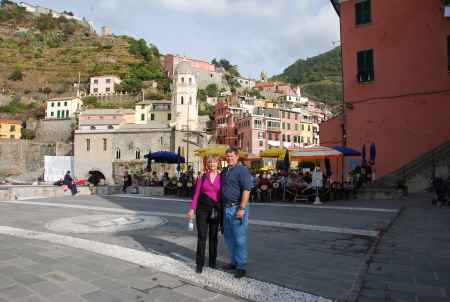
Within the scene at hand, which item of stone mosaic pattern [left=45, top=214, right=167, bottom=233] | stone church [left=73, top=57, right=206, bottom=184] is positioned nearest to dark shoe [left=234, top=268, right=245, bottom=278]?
stone mosaic pattern [left=45, top=214, right=167, bottom=233]

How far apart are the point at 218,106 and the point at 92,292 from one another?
66.1 metres

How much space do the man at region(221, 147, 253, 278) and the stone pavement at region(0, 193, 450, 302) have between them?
260 millimetres

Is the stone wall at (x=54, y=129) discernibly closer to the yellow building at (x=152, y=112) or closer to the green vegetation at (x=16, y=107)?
the green vegetation at (x=16, y=107)

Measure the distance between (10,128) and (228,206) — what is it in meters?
69.5

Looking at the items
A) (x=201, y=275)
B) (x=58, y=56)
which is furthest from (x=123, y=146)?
(x=58, y=56)

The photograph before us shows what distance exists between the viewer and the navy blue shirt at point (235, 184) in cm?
404

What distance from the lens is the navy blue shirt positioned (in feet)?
13.2

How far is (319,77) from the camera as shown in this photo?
436ft

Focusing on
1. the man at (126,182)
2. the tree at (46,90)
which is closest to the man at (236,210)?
the man at (126,182)

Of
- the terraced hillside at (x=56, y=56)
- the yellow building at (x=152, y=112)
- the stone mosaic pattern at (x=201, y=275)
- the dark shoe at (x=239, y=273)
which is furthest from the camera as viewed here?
the terraced hillside at (x=56, y=56)

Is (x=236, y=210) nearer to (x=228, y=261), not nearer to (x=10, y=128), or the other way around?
(x=228, y=261)

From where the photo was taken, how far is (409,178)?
1427 centimetres

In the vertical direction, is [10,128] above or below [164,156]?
above

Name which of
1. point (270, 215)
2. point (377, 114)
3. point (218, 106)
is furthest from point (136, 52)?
point (270, 215)
